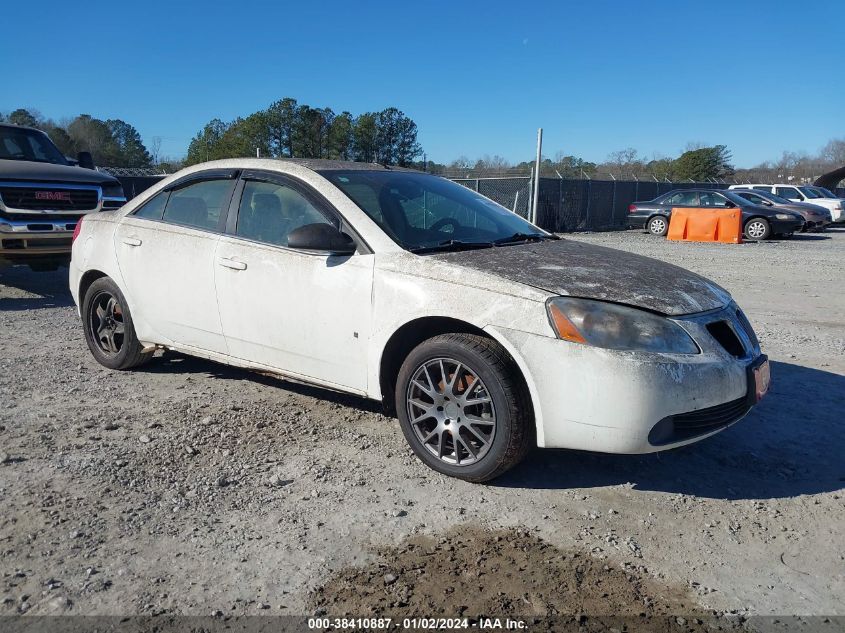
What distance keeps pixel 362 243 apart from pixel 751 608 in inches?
98.7

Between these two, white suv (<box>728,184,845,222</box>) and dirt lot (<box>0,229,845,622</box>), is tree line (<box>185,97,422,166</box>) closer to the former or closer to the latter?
white suv (<box>728,184,845,222</box>)

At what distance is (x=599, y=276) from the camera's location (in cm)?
355

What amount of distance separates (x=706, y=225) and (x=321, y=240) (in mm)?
19116

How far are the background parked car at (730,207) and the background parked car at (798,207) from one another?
0.64 metres

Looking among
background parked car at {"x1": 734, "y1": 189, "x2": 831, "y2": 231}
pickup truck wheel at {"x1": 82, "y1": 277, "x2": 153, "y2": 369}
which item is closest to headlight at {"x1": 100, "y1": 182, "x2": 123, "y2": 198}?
pickup truck wheel at {"x1": 82, "y1": 277, "x2": 153, "y2": 369}

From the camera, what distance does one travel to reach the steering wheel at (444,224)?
4.23 meters

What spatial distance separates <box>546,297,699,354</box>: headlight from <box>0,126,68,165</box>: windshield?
8845 millimetres

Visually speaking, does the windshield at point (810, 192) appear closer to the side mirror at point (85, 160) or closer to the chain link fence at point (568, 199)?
the chain link fence at point (568, 199)

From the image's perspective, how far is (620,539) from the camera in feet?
9.87

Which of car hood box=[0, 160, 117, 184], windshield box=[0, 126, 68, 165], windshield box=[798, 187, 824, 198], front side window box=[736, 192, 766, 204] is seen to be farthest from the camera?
windshield box=[798, 187, 824, 198]

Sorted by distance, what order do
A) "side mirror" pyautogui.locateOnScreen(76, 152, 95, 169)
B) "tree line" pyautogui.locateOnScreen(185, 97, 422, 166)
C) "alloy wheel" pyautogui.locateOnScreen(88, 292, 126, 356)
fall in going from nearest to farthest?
"alloy wheel" pyautogui.locateOnScreen(88, 292, 126, 356)
"side mirror" pyautogui.locateOnScreen(76, 152, 95, 169)
"tree line" pyautogui.locateOnScreen(185, 97, 422, 166)

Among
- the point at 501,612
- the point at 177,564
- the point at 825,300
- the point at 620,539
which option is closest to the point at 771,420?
the point at 620,539

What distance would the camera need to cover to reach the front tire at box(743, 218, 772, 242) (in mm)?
20500

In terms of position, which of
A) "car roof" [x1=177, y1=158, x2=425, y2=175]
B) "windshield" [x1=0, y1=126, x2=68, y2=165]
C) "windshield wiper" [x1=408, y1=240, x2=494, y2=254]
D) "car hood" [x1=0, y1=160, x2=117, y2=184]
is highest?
"windshield" [x1=0, y1=126, x2=68, y2=165]
